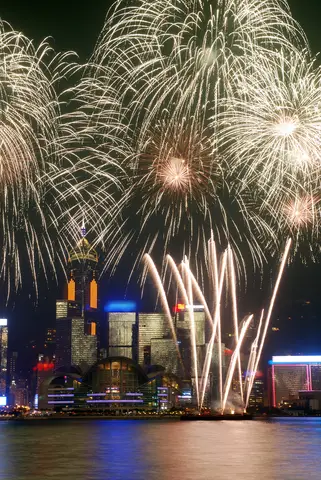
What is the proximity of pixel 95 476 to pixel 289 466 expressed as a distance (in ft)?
28.8

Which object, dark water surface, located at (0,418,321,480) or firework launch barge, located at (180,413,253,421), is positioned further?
firework launch barge, located at (180,413,253,421)

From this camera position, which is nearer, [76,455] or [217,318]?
[76,455]

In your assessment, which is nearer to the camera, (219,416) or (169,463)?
(169,463)

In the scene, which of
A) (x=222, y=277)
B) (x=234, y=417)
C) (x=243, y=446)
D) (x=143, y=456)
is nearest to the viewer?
(x=143, y=456)

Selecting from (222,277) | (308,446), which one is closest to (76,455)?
(308,446)

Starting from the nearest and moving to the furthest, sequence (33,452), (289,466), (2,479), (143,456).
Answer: (2,479) < (289,466) < (143,456) < (33,452)

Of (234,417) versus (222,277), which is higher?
(222,277)

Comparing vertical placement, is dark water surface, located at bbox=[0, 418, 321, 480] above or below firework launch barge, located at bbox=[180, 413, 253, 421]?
below

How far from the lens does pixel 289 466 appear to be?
117 ft

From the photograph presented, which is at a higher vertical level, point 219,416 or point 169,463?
point 219,416

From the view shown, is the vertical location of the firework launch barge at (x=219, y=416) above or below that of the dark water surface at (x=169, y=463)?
above

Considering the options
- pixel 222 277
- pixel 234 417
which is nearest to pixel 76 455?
pixel 222 277

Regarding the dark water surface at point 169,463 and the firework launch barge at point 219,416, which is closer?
the dark water surface at point 169,463

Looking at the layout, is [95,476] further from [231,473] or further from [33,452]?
[33,452]
